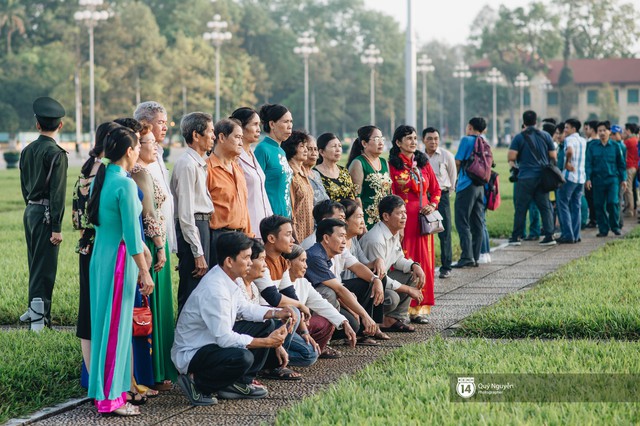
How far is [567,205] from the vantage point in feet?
55.3

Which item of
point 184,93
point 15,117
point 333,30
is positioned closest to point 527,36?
point 333,30

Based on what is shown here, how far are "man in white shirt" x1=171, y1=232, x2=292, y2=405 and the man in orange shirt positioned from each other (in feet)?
2.43

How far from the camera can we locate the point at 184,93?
265 feet

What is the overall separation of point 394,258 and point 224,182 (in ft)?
7.09

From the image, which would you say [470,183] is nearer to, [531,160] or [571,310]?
[531,160]

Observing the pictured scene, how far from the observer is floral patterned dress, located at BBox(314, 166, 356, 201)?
938 cm

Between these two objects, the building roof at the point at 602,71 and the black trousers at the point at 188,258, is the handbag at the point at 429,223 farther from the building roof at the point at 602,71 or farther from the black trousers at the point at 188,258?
the building roof at the point at 602,71

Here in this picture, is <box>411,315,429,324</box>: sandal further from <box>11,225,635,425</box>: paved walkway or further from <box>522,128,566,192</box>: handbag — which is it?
<box>522,128,566,192</box>: handbag

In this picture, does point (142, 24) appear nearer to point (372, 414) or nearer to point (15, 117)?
point (15, 117)

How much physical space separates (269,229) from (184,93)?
74.1 metres

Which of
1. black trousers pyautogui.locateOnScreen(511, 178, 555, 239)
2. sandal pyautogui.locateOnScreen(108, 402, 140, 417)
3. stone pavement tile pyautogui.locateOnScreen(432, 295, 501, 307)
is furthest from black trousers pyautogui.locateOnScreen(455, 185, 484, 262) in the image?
sandal pyautogui.locateOnScreen(108, 402, 140, 417)

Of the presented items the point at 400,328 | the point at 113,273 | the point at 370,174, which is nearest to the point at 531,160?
the point at 370,174

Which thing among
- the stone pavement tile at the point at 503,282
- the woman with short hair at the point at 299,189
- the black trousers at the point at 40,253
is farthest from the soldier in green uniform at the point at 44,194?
the stone pavement tile at the point at 503,282

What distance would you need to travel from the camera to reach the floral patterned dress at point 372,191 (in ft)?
32.2
